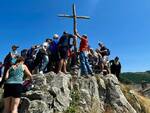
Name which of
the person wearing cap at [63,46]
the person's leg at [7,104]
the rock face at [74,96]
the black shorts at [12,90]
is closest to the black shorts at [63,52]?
the person wearing cap at [63,46]

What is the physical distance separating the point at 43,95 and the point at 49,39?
4497 mm

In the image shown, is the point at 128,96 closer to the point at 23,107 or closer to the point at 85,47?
the point at 85,47

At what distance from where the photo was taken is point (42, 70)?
18.0m

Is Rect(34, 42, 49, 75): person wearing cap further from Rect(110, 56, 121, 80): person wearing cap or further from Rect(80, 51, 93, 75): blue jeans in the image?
Rect(110, 56, 121, 80): person wearing cap

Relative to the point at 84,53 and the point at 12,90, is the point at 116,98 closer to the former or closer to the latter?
the point at 84,53

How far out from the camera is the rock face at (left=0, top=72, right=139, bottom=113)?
1450 cm

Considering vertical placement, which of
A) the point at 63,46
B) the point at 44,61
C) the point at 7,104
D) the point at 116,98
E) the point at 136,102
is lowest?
the point at 7,104

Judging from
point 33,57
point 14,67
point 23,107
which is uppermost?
point 33,57

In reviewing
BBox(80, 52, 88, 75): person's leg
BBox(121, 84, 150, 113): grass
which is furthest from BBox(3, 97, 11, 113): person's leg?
BBox(121, 84, 150, 113): grass

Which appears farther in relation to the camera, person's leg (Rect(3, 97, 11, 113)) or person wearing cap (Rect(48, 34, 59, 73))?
person wearing cap (Rect(48, 34, 59, 73))

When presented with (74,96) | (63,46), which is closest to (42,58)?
(63,46)

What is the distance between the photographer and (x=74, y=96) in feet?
54.0

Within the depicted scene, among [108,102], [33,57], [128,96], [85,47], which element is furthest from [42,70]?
[128,96]

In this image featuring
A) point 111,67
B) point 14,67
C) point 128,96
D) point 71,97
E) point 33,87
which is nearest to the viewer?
point 14,67
